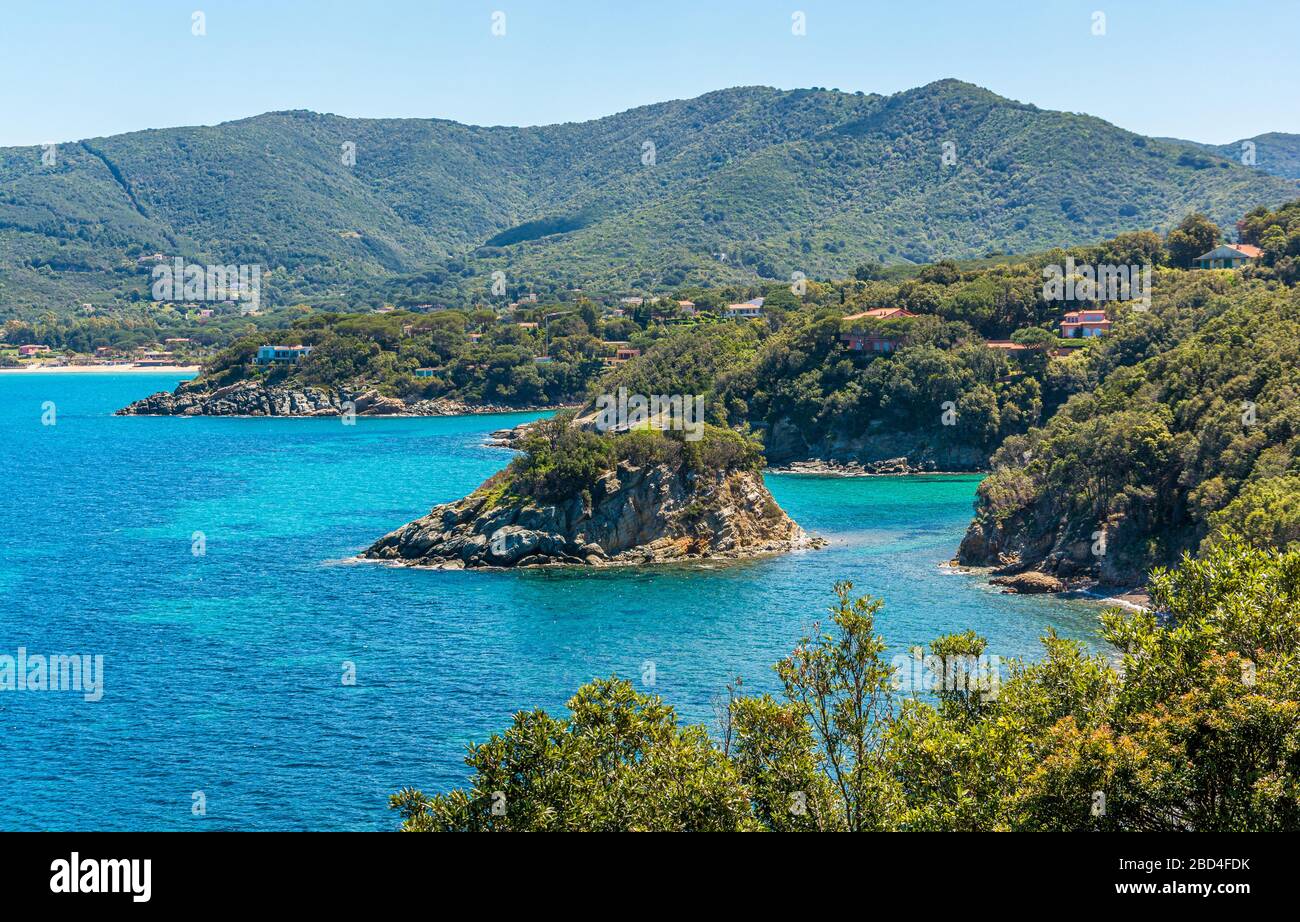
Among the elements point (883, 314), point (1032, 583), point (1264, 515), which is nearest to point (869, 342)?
point (883, 314)

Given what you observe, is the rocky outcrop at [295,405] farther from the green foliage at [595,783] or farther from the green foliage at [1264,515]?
the green foliage at [595,783]

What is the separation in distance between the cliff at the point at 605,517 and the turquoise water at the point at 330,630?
2671 millimetres

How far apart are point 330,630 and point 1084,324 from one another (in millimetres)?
80470

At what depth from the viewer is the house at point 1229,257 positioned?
108 meters

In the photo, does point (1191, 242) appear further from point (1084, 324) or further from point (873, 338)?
point (873, 338)

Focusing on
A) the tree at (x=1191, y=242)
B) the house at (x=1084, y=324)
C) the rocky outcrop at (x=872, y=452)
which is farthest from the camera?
the tree at (x=1191, y=242)

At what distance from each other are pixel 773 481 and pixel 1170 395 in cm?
3744

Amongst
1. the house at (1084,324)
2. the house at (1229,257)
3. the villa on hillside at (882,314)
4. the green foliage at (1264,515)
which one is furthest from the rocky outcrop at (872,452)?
the green foliage at (1264,515)

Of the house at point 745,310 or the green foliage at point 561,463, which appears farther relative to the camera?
the house at point 745,310

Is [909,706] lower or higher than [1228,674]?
lower

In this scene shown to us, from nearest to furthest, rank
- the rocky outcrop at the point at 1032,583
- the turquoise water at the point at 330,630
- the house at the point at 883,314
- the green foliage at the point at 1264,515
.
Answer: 1. the turquoise water at the point at 330,630
2. the green foliage at the point at 1264,515
3. the rocky outcrop at the point at 1032,583
4. the house at the point at 883,314
